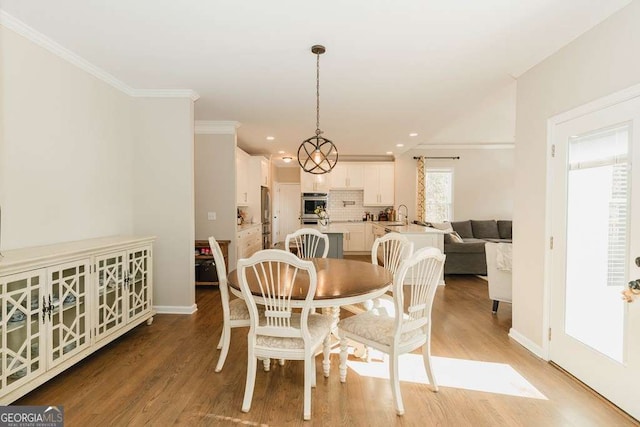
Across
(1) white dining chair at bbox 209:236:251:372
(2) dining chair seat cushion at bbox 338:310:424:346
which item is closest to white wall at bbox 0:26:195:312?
(1) white dining chair at bbox 209:236:251:372

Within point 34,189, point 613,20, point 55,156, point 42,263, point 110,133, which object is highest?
point 613,20

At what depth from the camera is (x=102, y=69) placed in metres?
3.14

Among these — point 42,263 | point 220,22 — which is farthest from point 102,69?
point 42,263

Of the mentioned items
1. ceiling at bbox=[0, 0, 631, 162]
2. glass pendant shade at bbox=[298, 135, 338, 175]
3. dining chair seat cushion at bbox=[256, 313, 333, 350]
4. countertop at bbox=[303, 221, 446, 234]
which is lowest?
dining chair seat cushion at bbox=[256, 313, 333, 350]

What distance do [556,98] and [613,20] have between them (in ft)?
1.99

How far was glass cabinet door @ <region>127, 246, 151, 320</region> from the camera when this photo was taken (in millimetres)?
3074

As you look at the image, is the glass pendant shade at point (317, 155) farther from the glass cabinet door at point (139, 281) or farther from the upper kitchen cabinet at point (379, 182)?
the upper kitchen cabinet at point (379, 182)

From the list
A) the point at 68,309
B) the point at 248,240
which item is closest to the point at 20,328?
the point at 68,309

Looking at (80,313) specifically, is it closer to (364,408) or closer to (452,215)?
(364,408)

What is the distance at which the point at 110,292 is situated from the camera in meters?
2.83

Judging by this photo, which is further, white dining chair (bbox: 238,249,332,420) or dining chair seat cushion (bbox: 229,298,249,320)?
dining chair seat cushion (bbox: 229,298,249,320)

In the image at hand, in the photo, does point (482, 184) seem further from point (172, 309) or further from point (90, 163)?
point (90, 163)

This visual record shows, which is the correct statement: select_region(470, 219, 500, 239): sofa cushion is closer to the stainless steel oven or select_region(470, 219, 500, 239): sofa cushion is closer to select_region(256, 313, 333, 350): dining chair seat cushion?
A: the stainless steel oven

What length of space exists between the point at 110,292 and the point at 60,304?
1.89ft
